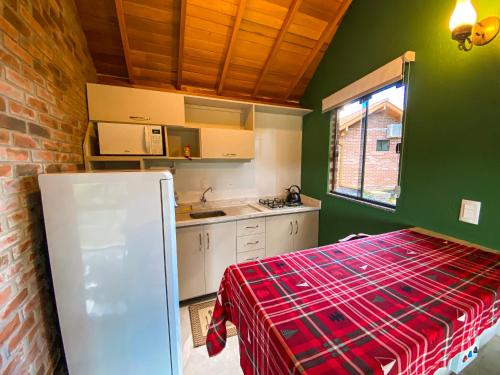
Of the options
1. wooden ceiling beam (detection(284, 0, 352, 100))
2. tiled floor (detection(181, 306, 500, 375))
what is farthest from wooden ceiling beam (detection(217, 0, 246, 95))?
tiled floor (detection(181, 306, 500, 375))

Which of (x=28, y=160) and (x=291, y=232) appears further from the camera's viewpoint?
(x=291, y=232)

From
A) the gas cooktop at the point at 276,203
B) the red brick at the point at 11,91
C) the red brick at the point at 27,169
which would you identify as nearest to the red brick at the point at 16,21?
the red brick at the point at 11,91

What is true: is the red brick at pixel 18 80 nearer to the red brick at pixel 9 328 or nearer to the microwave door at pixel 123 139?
the microwave door at pixel 123 139

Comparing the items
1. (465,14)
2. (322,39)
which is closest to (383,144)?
(465,14)

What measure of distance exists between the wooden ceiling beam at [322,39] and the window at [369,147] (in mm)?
645

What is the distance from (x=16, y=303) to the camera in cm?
85

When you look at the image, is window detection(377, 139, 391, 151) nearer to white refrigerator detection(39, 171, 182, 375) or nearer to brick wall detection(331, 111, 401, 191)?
brick wall detection(331, 111, 401, 191)

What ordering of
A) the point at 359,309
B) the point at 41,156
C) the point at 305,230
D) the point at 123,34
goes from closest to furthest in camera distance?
the point at 359,309, the point at 41,156, the point at 123,34, the point at 305,230

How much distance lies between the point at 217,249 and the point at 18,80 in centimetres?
184

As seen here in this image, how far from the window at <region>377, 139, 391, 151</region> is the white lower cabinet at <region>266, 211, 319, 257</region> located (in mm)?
1123

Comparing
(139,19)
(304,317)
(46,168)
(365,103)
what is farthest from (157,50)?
→ (304,317)

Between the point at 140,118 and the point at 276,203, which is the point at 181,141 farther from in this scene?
the point at 276,203

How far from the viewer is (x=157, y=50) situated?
6.65 feet

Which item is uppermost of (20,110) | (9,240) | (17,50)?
(17,50)
